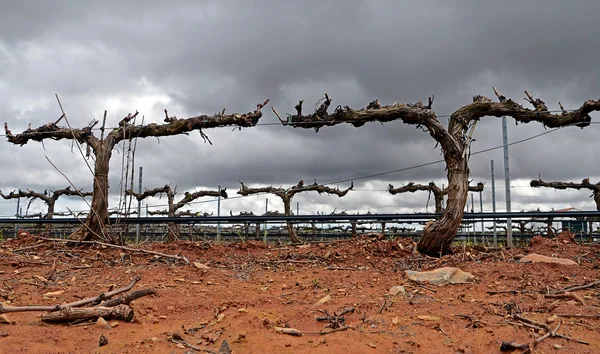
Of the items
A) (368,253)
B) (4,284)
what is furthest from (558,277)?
(4,284)

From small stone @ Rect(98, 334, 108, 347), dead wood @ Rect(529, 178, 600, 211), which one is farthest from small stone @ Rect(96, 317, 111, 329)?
dead wood @ Rect(529, 178, 600, 211)

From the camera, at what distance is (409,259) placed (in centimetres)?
651

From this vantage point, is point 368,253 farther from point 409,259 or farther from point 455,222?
point 455,222

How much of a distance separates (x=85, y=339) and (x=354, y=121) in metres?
5.28

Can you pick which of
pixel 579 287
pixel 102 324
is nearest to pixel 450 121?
pixel 579 287

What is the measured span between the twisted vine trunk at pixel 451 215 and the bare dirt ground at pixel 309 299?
0.98 feet

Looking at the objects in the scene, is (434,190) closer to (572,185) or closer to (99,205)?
(572,185)

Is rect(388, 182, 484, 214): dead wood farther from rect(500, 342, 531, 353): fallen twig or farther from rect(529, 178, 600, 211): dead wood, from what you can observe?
rect(500, 342, 531, 353): fallen twig

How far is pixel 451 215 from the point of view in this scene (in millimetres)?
6766

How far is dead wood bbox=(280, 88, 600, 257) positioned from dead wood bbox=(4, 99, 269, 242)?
107 centimetres

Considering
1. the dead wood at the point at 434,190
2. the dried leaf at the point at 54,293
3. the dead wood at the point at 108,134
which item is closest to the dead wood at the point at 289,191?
the dead wood at the point at 434,190

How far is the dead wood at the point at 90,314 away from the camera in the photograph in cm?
349

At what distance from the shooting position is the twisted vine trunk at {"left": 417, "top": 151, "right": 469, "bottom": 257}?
22.2ft

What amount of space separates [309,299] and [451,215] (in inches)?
127
